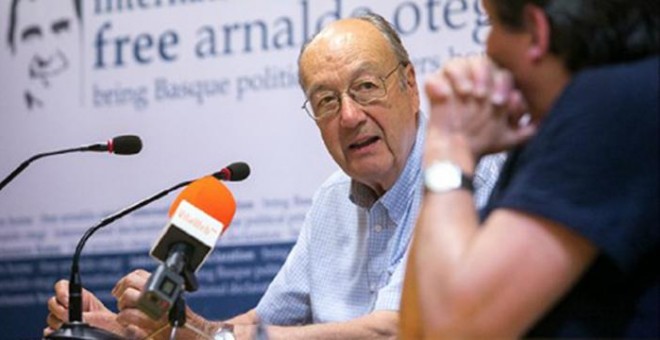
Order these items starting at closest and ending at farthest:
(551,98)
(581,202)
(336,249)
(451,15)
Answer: (581,202)
(551,98)
(336,249)
(451,15)

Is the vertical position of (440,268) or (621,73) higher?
(621,73)

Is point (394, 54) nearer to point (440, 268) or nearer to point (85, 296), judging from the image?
point (85, 296)

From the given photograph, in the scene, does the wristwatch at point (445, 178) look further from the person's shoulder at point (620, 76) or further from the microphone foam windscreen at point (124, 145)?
the microphone foam windscreen at point (124, 145)

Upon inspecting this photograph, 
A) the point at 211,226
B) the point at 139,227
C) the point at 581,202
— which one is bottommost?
the point at 139,227

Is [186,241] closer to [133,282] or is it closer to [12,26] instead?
[133,282]

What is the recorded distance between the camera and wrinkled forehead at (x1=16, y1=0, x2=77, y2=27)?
13.9ft

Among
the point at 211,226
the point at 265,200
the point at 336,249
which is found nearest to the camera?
the point at 211,226

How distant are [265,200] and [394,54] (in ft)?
3.26

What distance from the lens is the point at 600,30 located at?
4.67 feet

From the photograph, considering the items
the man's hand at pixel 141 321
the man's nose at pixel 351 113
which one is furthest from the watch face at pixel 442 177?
the man's nose at pixel 351 113

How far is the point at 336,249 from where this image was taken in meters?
2.91

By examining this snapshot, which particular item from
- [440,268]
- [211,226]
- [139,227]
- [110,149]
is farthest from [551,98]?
[139,227]

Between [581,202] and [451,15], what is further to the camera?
[451,15]

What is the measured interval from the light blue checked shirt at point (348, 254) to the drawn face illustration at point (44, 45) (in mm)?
1524
